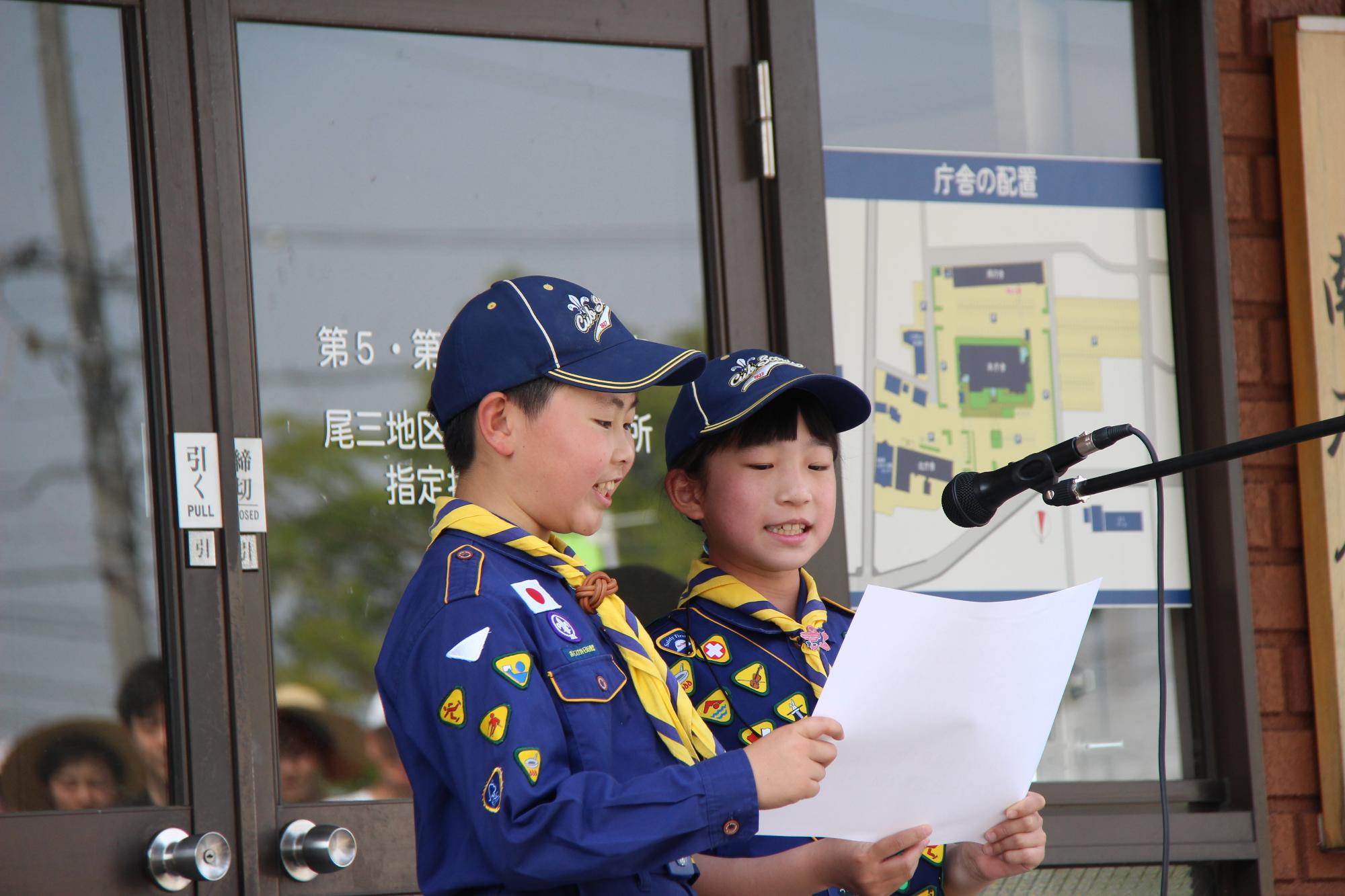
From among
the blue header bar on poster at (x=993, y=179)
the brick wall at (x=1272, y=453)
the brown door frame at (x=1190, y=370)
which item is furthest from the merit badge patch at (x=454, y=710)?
the brick wall at (x=1272, y=453)

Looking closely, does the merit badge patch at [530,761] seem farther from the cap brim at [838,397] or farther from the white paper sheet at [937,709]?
the cap brim at [838,397]

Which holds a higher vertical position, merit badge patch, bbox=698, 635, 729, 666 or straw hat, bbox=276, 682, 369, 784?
merit badge patch, bbox=698, 635, 729, 666

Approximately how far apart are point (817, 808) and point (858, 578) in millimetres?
1597

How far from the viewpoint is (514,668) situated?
5.51 ft

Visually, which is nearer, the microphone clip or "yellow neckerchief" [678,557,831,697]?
the microphone clip

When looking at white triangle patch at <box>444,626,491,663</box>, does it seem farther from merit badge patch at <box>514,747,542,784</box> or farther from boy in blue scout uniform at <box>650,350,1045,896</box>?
boy in blue scout uniform at <box>650,350,1045,896</box>

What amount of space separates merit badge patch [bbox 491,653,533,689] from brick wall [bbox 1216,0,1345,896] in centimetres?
251

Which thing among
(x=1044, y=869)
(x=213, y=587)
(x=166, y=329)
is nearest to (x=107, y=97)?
(x=166, y=329)

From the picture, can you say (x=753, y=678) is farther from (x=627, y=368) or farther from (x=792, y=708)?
(x=627, y=368)

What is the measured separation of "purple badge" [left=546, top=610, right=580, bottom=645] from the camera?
1777 millimetres

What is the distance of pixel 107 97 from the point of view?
2.89 meters

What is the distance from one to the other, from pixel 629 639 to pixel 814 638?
583 millimetres

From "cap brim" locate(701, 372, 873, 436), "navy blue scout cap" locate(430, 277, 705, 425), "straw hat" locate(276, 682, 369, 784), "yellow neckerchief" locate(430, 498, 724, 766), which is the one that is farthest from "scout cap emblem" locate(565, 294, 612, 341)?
"straw hat" locate(276, 682, 369, 784)

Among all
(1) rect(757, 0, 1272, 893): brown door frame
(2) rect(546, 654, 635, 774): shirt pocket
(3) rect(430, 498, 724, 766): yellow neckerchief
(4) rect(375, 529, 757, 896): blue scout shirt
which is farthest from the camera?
(1) rect(757, 0, 1272, 893): brown door frame
